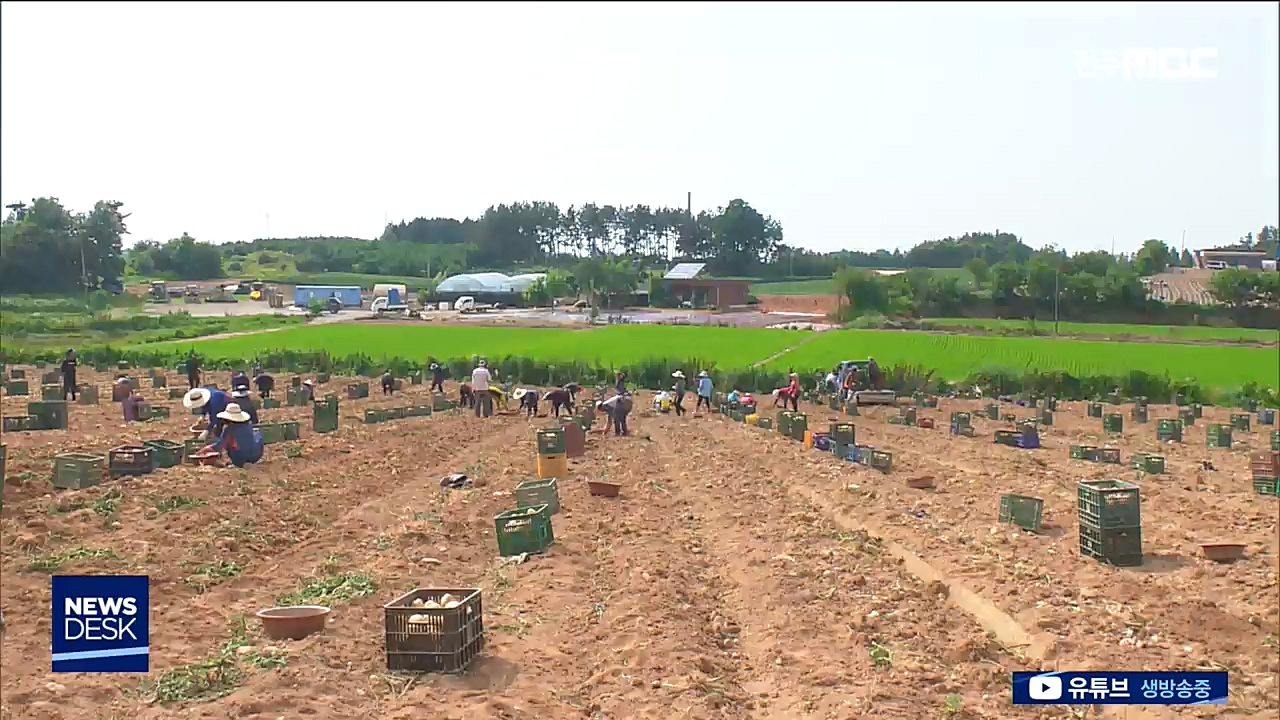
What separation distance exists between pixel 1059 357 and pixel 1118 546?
28.2m

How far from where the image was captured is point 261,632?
8.32m

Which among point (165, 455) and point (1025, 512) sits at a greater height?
point (165, 455)

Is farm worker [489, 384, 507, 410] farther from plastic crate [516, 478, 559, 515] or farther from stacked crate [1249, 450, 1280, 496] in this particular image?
stacked crate [1249, 450, 1280, 496]

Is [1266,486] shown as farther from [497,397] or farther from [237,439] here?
[497,397]

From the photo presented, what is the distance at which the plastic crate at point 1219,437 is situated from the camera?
74.2 ft

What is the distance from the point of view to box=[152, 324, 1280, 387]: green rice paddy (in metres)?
35.6

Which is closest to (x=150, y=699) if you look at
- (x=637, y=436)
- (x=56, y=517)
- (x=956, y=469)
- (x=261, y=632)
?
(x=261, y=632)

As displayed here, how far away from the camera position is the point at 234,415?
611 inches

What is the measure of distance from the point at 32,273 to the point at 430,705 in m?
42.3

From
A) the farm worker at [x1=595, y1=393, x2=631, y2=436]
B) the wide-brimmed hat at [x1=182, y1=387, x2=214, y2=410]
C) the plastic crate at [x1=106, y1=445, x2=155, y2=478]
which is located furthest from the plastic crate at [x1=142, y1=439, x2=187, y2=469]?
the farm worker at [x1=595, y1=393, x2=631, y2=436]

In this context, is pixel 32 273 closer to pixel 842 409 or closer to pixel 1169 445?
pixel 842 409
